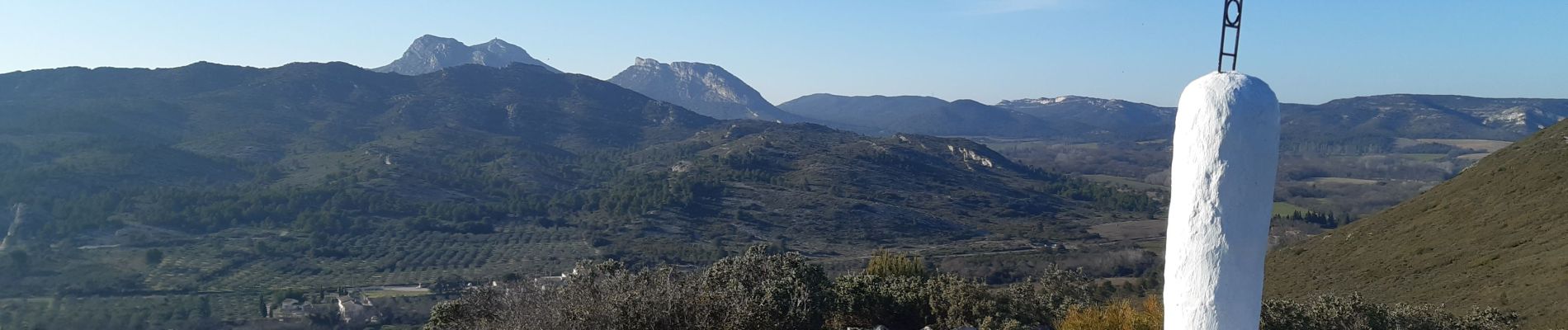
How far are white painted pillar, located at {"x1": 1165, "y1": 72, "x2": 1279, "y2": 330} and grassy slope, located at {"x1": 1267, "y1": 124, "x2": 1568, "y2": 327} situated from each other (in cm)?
1961

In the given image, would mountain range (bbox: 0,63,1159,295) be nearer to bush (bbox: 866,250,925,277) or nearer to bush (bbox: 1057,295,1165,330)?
bush (bbox: 866,250,925,277)

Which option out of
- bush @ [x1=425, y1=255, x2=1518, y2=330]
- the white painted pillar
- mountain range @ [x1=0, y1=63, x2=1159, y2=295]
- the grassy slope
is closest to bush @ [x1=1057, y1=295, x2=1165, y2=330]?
bush @ [x1=425, y1=255, x2=1518, y2=330]

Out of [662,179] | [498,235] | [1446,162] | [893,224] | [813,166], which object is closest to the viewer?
[498,235]

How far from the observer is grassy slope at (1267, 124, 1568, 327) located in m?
27.0

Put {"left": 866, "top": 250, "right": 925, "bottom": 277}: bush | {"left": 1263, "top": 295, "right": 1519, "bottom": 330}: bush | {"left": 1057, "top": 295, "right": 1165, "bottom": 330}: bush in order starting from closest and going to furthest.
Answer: {"left": 1057, "top": 295, "right": 1165, "bottom": 330}: bush → {"left": 1263, "top": 295, "right": 1519, "bottom": 330}: bush → {"left": 866, "top": 250, "right": 925, "bottom": 277}: bush

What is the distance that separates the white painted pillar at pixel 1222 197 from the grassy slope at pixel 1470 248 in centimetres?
1961

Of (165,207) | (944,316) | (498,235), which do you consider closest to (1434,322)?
(944,316)

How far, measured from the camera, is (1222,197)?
6.60 meters

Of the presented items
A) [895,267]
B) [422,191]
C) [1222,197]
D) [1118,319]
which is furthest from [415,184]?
[1222,197]

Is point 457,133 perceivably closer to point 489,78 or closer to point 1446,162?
point 489,78

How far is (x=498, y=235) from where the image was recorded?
7831 cm

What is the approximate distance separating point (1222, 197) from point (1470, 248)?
119 feet

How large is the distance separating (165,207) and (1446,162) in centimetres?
18529

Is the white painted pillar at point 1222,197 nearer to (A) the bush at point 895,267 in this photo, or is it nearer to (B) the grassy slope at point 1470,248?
(A) the bush at point 895,267
